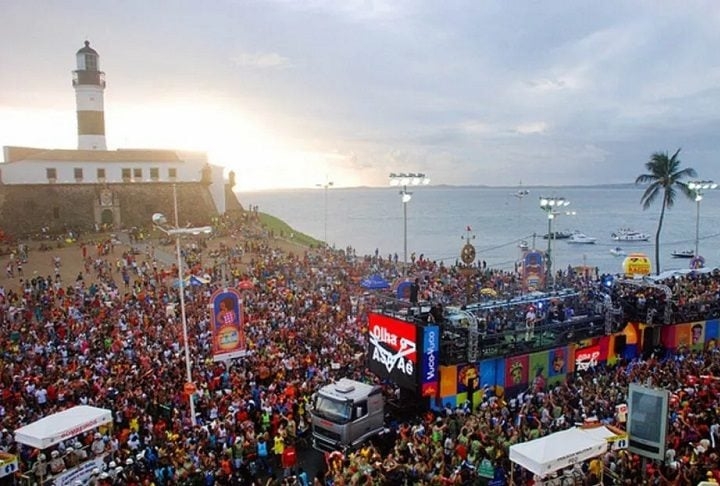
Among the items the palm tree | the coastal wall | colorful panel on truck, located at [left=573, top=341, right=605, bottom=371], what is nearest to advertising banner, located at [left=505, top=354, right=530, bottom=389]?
colorful panel on truck, located at [left=573, top=341, right=605, bottom=371]

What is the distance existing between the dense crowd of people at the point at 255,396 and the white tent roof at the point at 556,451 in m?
0.85

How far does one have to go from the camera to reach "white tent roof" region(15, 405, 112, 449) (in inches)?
508

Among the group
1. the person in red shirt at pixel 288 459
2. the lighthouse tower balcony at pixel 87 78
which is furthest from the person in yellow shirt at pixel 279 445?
the lighthouse tower balcony at pixel 87 78

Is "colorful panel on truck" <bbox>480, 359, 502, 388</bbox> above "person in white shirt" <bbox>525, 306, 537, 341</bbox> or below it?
below

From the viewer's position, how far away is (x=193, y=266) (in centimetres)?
3738

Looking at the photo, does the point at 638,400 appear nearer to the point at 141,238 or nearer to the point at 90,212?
the point at 141,238

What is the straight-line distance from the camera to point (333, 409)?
15.0m

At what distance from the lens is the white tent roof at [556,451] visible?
11.1 m

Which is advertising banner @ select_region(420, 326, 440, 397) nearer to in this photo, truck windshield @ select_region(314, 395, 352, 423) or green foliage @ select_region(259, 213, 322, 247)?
truck windshield @ select_region(314, 395, 352, 423)

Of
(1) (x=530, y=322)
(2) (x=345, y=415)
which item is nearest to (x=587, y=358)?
(1) (x=530, y=322)

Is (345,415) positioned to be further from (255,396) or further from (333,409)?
(255,396)

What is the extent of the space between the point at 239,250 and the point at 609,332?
2988 cm

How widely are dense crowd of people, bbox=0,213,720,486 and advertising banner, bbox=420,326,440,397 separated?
77 cm

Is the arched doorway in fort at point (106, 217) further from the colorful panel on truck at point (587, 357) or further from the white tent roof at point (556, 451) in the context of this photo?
the white tent roof at point (556, 451)
